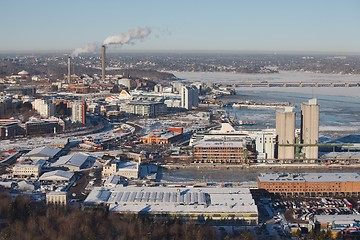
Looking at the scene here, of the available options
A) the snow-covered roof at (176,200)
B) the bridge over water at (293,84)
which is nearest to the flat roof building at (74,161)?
the snow-covered roof at (176,200)

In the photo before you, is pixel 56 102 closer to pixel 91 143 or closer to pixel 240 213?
pixel 91 143

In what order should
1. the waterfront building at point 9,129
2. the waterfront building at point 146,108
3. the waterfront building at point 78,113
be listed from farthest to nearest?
the waterfront building at point 146,108 < the waterfront building at point 78,113 < the waterfront building at point 9,129

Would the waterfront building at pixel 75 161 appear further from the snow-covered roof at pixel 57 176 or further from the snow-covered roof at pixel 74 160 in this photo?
the snow-covered roof at pixel 57 176

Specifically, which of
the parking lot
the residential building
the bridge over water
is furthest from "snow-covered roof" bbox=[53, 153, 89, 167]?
the bridge over water

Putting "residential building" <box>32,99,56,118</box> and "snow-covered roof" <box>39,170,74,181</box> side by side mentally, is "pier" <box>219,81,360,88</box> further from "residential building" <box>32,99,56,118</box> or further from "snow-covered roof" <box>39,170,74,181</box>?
"snow-covered roof" <box>39,170,74,181</box>

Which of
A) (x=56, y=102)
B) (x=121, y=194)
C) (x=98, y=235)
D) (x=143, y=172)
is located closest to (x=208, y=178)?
(x=143, y=172)

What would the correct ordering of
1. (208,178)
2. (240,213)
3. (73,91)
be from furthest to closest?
(73,91) → (208,178) → (240,213)
